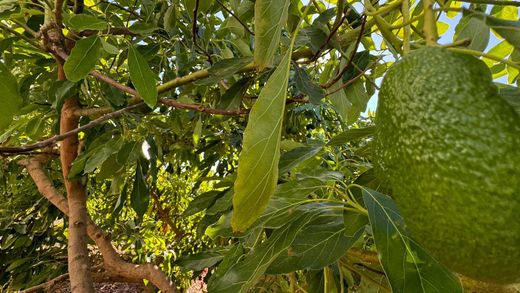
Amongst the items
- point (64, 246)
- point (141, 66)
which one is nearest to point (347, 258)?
point (141, 66)

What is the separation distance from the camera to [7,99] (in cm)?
80

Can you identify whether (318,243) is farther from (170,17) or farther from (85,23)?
(170,17)

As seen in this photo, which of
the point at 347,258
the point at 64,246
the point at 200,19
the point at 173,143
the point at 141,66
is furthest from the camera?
the point at 64,246

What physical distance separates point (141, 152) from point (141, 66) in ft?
1.80

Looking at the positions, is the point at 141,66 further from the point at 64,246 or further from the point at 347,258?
the point at 64,246

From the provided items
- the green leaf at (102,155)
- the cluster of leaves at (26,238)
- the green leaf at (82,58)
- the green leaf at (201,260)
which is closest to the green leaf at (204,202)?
the green leaf at (201,260)

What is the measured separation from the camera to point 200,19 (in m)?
1.48

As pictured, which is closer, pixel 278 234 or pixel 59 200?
pixel 278 234

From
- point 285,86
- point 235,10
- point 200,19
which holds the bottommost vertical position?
point 285,86

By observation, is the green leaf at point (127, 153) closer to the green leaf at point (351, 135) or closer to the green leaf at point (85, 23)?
the green leaf at point (85, 23)

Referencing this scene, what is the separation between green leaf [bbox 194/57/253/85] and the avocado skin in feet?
1.77

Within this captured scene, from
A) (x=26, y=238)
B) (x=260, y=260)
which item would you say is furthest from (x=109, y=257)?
(x=260, y=260)

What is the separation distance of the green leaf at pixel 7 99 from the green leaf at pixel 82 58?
0.10 metres

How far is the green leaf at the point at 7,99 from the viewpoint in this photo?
80 centimetres
